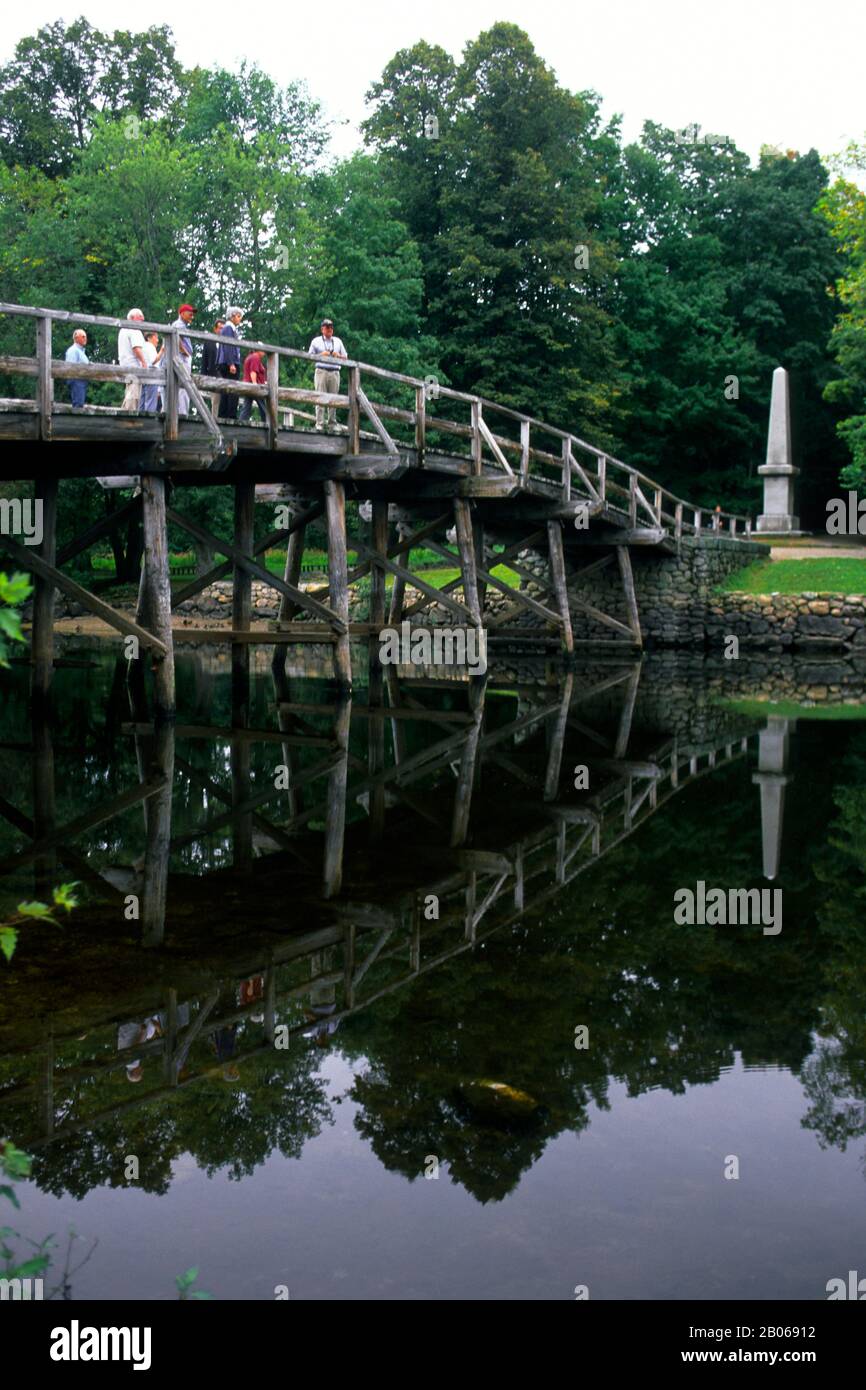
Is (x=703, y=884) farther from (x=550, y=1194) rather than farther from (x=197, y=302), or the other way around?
(x=197, y=302)

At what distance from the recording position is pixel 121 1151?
4.70 metres

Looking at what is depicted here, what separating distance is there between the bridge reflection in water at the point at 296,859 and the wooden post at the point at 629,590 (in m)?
11.1

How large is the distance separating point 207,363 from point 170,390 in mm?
3384

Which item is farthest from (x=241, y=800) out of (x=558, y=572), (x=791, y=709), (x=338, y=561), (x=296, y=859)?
(x=558, y=572)

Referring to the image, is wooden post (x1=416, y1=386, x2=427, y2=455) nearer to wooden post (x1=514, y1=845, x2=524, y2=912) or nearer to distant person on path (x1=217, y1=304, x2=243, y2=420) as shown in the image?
distant person on path (x1=217, y1=304, x2=243, y2=420)

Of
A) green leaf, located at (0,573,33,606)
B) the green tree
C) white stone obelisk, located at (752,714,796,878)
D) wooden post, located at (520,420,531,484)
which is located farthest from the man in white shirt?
the green tree

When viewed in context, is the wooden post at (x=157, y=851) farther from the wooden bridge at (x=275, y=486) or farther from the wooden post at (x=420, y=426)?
the wooden post at (x=420, y=426)

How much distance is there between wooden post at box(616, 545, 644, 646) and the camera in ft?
92.4

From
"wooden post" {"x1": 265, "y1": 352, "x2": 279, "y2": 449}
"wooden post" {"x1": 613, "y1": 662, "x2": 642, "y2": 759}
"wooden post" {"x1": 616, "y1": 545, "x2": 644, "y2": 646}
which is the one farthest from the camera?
"wooden post" {"x1": 616, "y1": 545, "x2": 644, "y2": 646}

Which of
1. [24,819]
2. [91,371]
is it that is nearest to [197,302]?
[91,371]

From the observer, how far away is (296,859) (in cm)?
921

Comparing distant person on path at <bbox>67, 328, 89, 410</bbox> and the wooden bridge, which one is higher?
distant person on path at <bbox>67, 328, 89, 410</bbox>

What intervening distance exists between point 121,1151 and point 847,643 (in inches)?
1017

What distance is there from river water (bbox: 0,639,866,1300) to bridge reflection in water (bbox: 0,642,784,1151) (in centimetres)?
3
